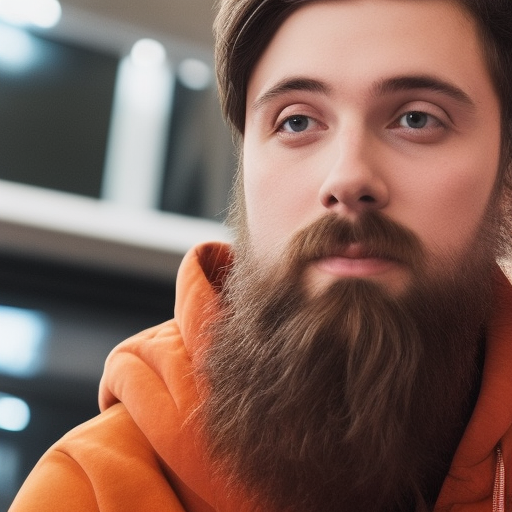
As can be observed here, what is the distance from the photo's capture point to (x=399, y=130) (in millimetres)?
967

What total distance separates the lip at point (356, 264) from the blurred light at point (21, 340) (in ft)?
5.19

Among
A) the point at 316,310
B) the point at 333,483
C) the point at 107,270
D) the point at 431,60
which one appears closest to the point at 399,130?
the point at 431,60

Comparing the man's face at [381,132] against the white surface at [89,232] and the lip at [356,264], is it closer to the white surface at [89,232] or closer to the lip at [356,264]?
the lip at [356,264]

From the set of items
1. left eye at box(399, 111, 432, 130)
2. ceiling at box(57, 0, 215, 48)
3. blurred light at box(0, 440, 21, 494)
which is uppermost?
ceiling at box(57, 0, 215, 48)

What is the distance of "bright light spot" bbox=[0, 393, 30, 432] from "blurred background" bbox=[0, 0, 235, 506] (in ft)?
5.35

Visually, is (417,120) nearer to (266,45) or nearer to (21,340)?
(266,45)

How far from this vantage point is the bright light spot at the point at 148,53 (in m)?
4.40

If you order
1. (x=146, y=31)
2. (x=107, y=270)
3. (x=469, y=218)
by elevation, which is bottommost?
(x=469, y=218)

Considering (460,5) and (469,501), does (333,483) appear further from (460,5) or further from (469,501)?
(460,5)

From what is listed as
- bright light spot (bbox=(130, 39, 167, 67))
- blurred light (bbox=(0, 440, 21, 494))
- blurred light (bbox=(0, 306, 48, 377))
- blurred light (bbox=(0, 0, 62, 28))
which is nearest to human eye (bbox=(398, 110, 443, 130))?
blurred light (bbox=(0, 440, 21, 494))

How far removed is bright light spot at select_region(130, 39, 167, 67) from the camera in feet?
14.4

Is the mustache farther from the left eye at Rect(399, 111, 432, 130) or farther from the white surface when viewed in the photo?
the white surface

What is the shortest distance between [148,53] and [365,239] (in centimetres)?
376

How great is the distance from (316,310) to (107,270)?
3.46 metres
